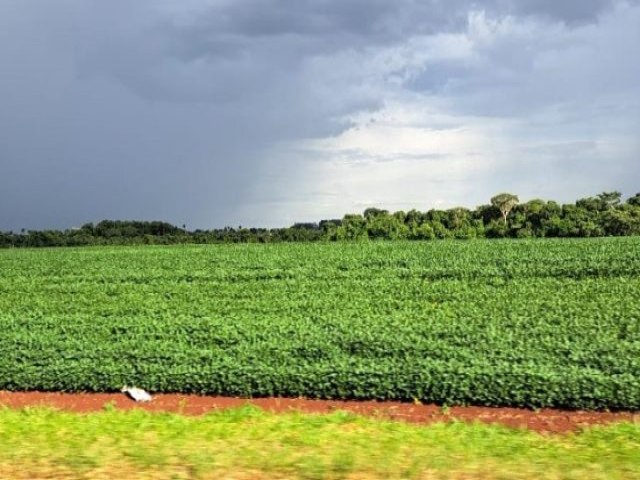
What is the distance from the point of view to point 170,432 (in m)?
5.88

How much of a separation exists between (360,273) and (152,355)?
43.3 ft

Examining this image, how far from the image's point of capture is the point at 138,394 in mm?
11328

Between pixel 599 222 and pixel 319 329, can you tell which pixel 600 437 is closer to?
pixel 319 329

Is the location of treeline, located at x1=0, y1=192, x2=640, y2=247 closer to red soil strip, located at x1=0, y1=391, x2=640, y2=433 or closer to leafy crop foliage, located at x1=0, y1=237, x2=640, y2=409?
leafy crop foliage, located at x1=0, y1=237, x2=640, y2=409

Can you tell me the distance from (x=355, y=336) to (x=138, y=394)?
4170 millimetres

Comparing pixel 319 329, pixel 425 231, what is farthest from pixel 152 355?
pixel 425 231

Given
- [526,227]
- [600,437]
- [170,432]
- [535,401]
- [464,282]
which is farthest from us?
[526,227]

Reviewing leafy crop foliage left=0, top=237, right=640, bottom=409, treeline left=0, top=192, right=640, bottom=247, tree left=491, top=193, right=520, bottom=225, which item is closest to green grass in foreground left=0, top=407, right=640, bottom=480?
leafy crop foliage left=0, top=237, right=640, bottom=409

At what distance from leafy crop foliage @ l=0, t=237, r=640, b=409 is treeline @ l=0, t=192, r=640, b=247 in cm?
3574

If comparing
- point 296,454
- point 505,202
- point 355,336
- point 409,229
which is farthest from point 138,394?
point 505,202

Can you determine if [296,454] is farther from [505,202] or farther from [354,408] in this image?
[505,202]

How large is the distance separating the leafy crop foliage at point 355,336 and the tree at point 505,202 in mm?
51372

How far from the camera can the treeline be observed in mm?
58006

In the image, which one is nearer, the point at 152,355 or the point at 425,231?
the point at 152,355
